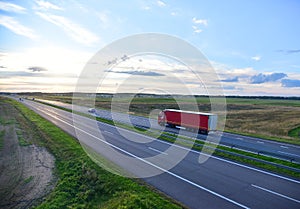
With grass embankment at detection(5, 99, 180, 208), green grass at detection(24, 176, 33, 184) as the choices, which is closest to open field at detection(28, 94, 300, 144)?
grass embankment at detection(5, 99, 180, 208)

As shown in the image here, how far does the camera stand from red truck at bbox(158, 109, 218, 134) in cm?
3359

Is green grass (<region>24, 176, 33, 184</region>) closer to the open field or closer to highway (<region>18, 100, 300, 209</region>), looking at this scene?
highway (<region>18, 100, 300, 209</region>)

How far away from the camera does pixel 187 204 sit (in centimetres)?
1170

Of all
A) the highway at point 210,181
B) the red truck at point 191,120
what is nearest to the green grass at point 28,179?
the highway at point 210,181

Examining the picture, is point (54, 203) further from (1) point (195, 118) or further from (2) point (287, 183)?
(1) point (195, 118)

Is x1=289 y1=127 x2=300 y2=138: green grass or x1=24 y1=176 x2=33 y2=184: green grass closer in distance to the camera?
x1=24 y1=176 x2=33 y2=184: green grass

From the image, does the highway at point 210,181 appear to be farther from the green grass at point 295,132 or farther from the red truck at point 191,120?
the green grass at point 295,132

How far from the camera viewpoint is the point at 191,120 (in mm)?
35594

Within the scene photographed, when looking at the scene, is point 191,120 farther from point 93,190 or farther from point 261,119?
point 261,119

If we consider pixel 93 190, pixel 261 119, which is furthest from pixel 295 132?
pixel 93 190

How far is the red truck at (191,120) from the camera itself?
33594mm

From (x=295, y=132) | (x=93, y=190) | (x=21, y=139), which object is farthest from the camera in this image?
(x=295, y=132)

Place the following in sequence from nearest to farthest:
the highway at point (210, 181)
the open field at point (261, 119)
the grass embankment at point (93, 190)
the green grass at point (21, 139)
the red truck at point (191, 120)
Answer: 1. the grass embankment at point (93, 190)
2. the highway at point (210, 181)
3. the green grass at point (21, 139)
4. the red truck at point (191, 120)
5. the open field at point (261, 119)

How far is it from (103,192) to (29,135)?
64.6 feet
